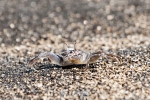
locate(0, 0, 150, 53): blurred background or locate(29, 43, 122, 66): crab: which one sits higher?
locate(0, 0, 150, 53): blurred background

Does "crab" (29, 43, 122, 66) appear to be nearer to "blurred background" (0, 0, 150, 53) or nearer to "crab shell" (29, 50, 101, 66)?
"crab shell" (29, 50, 101, 66)

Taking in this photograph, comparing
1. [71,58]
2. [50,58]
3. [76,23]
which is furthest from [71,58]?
[76,23]

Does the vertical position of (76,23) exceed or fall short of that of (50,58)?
it exceeds it

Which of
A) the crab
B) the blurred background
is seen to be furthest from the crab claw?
the blurred background

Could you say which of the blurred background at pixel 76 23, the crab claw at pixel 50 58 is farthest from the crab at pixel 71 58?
the blurred background at pixel 76 23

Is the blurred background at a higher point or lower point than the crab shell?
higher

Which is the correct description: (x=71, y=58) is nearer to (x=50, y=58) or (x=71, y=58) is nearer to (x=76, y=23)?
(x=50, y=58)

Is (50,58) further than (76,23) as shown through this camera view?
No

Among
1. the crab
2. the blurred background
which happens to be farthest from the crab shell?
the blurred background

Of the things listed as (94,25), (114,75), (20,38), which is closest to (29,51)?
(20,38)

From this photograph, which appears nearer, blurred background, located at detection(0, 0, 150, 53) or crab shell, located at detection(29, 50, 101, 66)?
crab shell, located at detection(29, 50, 101, 66)

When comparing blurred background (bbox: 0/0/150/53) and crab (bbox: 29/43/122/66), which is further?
blurred background (bbox: 0/0/150/53)

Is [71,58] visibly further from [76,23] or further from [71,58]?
[76,23]

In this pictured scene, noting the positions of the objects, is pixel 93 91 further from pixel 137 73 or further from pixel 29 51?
pixel 29 51
